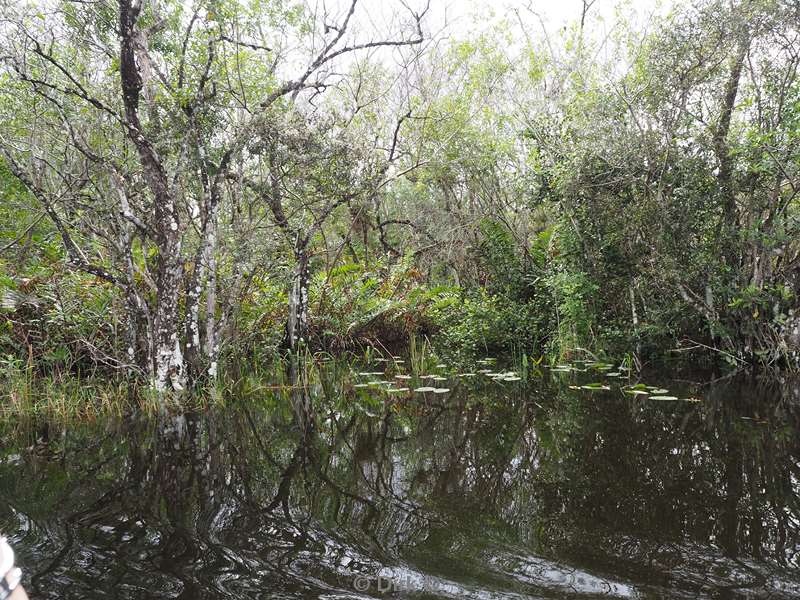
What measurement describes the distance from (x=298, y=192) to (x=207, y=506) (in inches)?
222

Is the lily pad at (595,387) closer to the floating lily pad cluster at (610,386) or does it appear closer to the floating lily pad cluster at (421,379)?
the floating lily pad cluster at (610,386)

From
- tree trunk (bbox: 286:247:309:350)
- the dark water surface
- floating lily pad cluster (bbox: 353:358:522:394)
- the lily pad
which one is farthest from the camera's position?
tree trunk (bbox: 286:247:309:350)

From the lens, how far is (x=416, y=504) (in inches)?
132

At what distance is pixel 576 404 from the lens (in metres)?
6.02

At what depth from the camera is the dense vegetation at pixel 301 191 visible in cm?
625

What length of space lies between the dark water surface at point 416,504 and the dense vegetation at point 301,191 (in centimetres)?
203

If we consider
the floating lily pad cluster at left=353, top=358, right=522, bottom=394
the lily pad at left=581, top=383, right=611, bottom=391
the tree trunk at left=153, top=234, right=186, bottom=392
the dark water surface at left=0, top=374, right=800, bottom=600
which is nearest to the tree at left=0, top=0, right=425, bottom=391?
the tree trunk at left=153, top=234, right=186, bottom=392

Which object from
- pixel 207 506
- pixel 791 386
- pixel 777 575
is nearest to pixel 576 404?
pixel 791 386

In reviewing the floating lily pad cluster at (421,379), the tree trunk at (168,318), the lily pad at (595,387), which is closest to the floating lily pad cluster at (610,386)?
the lily pad at (595,387)

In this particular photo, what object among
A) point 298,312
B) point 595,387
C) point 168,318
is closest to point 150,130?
point 168,318

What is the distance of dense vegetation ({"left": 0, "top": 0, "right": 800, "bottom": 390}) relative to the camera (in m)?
6.25

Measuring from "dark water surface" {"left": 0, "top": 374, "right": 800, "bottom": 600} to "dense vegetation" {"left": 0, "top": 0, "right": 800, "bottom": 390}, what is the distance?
2030 millimetres

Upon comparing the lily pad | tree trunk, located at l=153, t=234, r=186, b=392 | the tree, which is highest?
the tree

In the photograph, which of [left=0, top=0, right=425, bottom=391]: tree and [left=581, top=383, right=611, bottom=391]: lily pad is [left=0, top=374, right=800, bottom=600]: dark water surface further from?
[left=0, top=0, right=425, bottom=391]: tree
